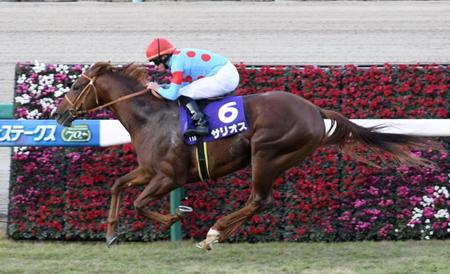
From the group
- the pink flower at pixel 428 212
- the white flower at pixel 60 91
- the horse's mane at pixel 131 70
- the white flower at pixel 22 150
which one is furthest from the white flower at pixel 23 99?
the pink flower at pixel 428 212

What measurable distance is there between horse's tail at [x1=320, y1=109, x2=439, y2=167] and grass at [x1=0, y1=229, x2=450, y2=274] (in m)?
0.74

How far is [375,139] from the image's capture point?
656 centimetres

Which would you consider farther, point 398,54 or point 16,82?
point 398,54

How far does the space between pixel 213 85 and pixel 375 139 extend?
4.37ft

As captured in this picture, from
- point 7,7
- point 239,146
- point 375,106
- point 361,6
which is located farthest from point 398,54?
point 7,7

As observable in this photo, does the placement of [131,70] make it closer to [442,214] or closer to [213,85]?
[213,85]

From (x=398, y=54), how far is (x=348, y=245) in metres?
5.30

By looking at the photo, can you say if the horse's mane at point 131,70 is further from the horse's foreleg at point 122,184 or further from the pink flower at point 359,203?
the pink flower at point 359,203

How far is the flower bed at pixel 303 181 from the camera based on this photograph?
708 centimetres

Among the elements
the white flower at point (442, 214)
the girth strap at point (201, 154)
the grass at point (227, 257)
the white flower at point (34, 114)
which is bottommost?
the grass at point (227, 257)

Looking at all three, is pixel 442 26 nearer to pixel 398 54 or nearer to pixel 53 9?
pixel 398 54

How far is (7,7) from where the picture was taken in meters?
14.7

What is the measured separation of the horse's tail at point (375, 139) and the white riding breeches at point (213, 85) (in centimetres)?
75

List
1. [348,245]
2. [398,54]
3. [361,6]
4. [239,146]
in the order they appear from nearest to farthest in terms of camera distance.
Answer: [239,146] → [348,245] → [398,54] → [361,6]
